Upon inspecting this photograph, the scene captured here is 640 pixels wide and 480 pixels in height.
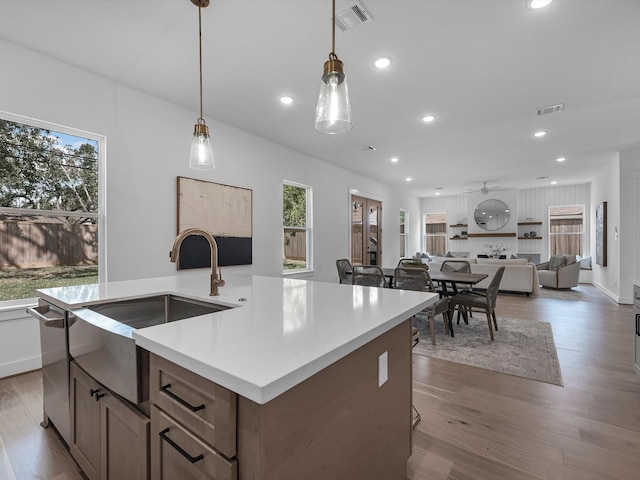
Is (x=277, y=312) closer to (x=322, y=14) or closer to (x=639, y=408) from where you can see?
(x=322, y=14)

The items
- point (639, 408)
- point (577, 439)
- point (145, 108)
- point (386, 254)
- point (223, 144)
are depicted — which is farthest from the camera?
point (386, 254)

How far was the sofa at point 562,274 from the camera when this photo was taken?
721 centimetres

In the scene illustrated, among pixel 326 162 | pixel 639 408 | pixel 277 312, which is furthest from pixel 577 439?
pixel 326 162

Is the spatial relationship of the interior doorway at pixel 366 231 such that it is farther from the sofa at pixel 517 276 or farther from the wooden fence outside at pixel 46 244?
the wooden fence outside at pixel 46 244

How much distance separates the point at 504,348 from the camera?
3.32 meters

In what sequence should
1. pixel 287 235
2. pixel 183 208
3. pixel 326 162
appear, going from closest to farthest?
pixel 183 208 → pixel 287 235 → pixel 326 162

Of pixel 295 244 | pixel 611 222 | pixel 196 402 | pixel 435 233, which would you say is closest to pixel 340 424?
pixel 196 402

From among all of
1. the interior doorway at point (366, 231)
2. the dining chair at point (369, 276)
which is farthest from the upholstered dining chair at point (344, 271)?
the interior doorway at point (366, 231)

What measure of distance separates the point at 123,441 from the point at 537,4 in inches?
131

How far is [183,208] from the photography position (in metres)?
3.67

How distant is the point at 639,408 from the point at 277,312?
8.89ft

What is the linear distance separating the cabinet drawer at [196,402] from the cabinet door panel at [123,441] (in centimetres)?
16

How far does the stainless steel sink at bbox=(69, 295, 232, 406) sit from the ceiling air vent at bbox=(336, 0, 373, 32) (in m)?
2.12

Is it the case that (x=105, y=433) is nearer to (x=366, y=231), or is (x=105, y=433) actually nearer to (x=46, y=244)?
(x=46, y=244)
